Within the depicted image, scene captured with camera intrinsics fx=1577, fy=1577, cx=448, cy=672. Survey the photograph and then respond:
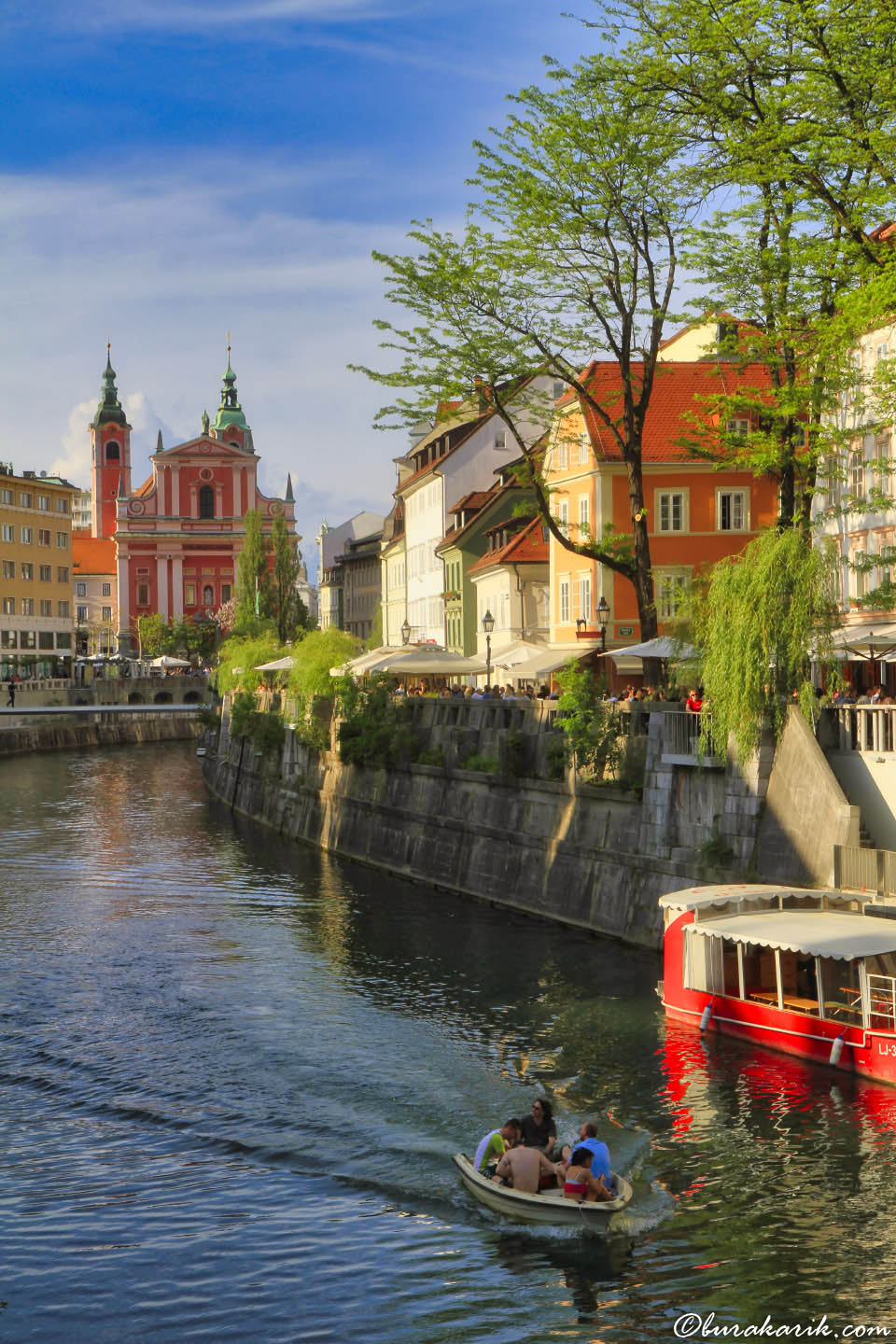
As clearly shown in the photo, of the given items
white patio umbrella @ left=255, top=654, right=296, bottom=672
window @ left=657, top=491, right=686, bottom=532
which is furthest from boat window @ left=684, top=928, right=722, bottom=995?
white patio umbrella @ left=255, top=654, right=296, bottom=672

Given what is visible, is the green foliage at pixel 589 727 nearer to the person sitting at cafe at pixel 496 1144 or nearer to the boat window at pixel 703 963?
the boat window at pixel 703 963

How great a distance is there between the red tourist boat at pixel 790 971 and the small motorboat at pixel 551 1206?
6.46m

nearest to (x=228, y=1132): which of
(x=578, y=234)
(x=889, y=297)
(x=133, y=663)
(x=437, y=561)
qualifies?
(x=889, y=297)

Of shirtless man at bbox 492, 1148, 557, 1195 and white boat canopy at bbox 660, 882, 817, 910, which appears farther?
white boat canopy at bbox 660, 882, 817, 910

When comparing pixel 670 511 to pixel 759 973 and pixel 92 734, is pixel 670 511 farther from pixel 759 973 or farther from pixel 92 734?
pixel 92 734

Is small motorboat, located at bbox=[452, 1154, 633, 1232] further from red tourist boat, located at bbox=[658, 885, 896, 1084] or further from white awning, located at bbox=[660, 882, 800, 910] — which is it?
white awning, located at bbox=[660, 882, 800, 910]

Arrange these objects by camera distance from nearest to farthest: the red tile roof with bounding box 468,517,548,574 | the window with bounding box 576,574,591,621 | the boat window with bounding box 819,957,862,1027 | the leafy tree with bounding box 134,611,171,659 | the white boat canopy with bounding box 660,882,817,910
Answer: the boat window with bounding box 819,957,862,1027
the white boat canopy with bounding box 660,882,817,910
the window with bounding box 576,574,591,621
the red tile roof with bounding box 468,517,548,574
the leafy tree with bounding box 134,611,171,659

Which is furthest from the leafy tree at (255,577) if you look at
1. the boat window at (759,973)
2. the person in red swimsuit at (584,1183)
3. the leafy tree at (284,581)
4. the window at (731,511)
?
the person in red swimsuit at (584,1183)

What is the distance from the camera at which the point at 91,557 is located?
197m

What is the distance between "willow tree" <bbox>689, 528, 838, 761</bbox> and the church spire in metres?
161

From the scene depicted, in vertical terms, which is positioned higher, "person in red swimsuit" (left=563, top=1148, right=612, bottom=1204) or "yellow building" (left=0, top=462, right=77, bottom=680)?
"yellow building" (left=0, top=462, right=77, bottom=680)

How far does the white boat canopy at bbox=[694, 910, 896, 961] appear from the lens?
25016mm

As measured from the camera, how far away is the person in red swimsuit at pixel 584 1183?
19594 mm

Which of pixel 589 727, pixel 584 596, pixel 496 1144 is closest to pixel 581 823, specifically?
pixel 589 727
